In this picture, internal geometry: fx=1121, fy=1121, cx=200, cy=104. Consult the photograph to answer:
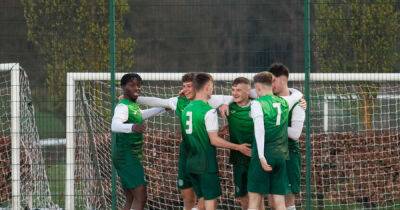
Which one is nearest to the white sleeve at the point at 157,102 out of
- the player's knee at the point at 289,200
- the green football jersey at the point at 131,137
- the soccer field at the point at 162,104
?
the soccer field at the point at 162,104

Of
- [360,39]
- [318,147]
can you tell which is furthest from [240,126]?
[360,39]

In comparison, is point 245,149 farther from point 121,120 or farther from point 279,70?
point 121,120

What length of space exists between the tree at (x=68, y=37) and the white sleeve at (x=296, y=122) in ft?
10.0

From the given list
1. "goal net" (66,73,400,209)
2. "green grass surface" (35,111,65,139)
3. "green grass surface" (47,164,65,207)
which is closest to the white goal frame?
"green grass surface" (35,111,65,139)

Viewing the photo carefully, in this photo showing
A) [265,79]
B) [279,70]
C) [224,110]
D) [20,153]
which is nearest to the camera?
[265,79]

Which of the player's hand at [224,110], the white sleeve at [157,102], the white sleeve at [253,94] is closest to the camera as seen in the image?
the player's hand at [224,110]

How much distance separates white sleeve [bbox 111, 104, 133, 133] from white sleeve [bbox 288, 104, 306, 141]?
5.69 ft

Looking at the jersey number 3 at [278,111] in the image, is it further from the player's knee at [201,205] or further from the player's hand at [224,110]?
the player's knee at [201,205]

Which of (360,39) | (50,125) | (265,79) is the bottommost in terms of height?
(50,125)

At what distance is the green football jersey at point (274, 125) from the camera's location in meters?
11.4

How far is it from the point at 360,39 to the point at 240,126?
397cm

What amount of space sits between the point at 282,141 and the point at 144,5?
3.54 m

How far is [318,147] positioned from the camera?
14.5m

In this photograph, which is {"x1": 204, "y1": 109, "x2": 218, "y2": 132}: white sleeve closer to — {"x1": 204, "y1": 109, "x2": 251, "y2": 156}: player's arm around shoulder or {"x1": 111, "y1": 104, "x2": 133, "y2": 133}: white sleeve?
{"x1": 204, "y1": 109, "x2": 251, "y2": 156}: player's arm around shoulder
